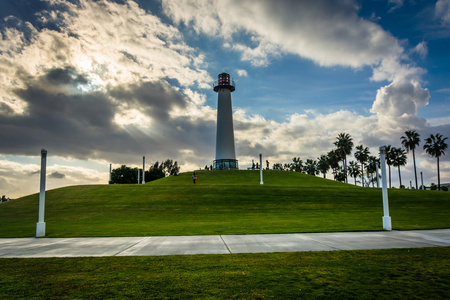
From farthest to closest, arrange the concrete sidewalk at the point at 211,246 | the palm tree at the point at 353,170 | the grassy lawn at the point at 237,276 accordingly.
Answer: the palm tree at the point at 353,170 → the concrete sidewalk at the point at 211,246 → the grassy lawn at the point at 237,276

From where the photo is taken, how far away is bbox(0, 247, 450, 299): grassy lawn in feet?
17.4

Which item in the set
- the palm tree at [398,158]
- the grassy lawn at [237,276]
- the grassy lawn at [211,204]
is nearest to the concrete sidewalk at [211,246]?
the grassy lawn at [237,276]

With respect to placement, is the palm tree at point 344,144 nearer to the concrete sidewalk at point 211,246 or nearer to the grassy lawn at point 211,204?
the grassy lawn at point 211,204

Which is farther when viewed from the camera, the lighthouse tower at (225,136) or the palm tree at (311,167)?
the palm tree at (311,167)

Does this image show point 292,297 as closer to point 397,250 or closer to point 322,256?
point 322,256

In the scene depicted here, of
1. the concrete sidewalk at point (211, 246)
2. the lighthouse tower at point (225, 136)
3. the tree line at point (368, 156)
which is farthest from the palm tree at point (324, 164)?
the concrete sidewalk at point (211, 246)

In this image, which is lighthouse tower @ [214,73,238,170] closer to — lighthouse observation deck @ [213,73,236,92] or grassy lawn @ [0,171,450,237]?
lighthouse observation deck @ [213,73,236,92]

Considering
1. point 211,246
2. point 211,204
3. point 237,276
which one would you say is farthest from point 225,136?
point 237,276

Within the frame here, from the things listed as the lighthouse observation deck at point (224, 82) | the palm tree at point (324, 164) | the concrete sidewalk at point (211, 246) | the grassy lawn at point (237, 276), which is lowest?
the concrete sidewalk at point (211, 246)

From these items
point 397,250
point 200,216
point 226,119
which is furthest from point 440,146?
point 397,250

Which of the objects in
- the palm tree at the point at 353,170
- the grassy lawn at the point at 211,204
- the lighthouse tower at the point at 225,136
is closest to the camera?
the grassy lawn at the point at 211,204

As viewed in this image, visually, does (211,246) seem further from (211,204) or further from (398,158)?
(398,158)

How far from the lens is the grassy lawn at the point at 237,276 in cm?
530

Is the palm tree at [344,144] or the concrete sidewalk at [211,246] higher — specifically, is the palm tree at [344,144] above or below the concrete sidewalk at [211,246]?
above
